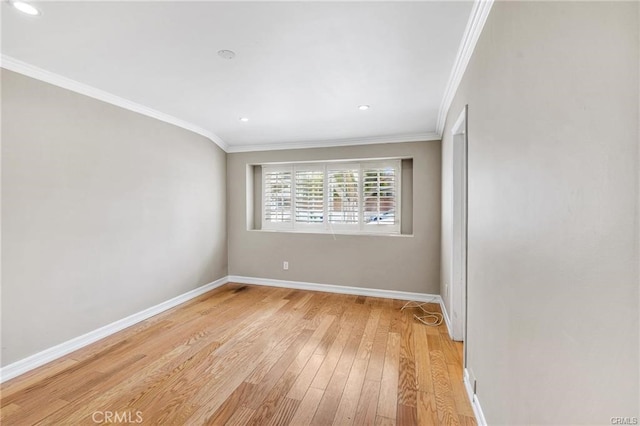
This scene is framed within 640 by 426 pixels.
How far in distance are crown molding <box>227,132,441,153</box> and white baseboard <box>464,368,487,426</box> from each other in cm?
279

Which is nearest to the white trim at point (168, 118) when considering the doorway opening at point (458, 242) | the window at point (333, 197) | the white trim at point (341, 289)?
the window at point (333, 197)

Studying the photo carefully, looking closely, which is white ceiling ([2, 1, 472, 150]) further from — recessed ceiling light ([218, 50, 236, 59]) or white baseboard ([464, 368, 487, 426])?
white baseboard ([464, 368, 487, 426])

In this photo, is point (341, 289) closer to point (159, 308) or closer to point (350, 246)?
point (350, 246)

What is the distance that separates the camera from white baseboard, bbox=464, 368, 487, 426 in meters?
1.58

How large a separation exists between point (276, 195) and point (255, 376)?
2975 mm

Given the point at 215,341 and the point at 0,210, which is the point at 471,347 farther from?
the point at 0,210

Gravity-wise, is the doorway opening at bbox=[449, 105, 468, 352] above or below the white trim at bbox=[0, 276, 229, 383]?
above

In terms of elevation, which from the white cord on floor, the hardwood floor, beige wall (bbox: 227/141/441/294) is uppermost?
beige wall (bbox: 227/141/441/294)

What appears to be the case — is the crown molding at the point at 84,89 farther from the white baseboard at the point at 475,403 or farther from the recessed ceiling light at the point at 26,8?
the white baseboard at the point at 475,403

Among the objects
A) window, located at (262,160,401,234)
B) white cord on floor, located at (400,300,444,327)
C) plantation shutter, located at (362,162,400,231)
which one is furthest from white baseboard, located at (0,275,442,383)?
plantation shutter, located at (362,162,400,231)

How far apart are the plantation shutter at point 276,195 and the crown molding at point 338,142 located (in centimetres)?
38

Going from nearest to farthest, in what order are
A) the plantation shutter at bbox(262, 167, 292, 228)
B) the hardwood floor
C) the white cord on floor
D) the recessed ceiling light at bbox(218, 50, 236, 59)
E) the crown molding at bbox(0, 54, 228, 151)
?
the hardwood floor → the recessed ceiling light at bbox(218, 50, 236, 59) → the crown molding at bbox(0, 54, 228, 151) → the white cord on floor → the plantation shutter at bbox(262, 167, 292, 228)

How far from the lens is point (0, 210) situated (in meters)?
2.03

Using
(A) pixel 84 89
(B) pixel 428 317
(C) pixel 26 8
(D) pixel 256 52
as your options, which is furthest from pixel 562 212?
(A) pixel 84 89
